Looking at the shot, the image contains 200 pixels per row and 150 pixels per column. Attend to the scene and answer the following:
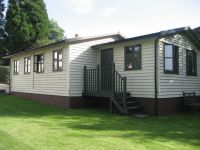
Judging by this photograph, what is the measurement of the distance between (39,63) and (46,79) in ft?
5.12

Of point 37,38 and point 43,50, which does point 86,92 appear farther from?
point 37,38

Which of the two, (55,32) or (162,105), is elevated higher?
(55,32)

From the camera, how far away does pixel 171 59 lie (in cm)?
1166

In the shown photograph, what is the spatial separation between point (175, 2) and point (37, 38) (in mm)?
25242

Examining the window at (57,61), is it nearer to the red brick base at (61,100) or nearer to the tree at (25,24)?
the red brick base at (61,100)

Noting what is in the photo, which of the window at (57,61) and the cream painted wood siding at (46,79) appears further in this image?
the window at (57,61)

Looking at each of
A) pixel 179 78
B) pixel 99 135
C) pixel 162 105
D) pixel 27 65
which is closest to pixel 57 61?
pixel 27 65

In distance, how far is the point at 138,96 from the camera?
11.4 m

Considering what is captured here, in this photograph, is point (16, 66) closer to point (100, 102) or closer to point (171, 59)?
point (100, 102)

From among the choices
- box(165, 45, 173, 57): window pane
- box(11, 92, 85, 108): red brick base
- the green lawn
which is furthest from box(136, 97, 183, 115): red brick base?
box(11, 92, 85, 108): red brick base

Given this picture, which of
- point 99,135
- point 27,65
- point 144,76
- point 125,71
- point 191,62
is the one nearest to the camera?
point 99,135

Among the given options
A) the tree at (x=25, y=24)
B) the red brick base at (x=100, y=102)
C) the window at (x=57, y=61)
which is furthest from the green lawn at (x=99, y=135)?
the tree at (x=25, y=24)

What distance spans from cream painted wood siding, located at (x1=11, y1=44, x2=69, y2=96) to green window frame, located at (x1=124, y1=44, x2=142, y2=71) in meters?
2.89

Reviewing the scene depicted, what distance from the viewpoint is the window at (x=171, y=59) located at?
11.3 m
